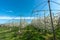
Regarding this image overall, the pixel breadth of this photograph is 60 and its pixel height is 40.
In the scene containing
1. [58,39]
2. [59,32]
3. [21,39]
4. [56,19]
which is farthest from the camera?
[56,19]

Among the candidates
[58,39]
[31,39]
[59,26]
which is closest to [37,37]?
[31,39]

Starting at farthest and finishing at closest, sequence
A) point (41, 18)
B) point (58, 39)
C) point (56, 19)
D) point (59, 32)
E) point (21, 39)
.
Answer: point (41, 18), point (56, 19), point (21, 39), point (59, 32), point (58, 39)

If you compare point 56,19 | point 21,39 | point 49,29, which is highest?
point 56,19

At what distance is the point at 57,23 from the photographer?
36.2 feet

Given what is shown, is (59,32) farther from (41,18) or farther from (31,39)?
(41,18)

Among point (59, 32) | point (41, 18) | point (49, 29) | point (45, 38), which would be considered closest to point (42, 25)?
point (41, 18)

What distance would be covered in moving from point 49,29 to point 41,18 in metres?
2.31

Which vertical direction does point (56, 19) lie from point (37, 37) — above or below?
above

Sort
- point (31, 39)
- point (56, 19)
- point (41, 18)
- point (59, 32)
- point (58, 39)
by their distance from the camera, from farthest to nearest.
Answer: point (41, 18), point (56, 19), point (59, 32), point (31, 39), point (58, 39)

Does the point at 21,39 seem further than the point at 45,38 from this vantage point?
Yes

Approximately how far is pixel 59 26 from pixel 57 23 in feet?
1.50

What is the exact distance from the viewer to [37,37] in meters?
9.30

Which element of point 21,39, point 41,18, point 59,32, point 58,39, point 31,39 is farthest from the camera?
point 41,18

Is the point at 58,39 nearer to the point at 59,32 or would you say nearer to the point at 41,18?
the point at 59,32
